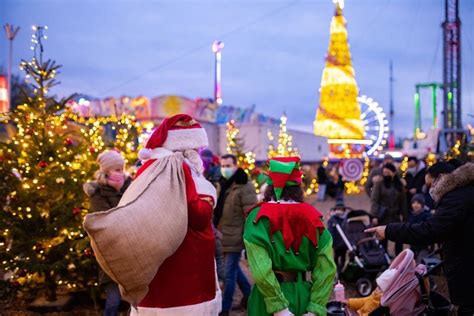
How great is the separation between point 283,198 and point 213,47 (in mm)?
48819

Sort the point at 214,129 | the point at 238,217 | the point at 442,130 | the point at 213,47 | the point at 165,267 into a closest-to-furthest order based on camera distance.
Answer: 1. the point at 165,267
2. the point at 238,217
3. the point at 442,130
4. the point at 214,129
5. the point at 213,47

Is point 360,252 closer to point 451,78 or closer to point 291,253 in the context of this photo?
point 291,253

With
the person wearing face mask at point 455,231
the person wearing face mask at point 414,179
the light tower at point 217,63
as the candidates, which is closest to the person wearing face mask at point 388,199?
the person wearing face mask at point 414,179

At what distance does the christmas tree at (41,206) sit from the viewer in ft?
25.5

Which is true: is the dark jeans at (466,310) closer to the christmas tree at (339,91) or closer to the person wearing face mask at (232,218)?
the person wearing face mask at (232,218)

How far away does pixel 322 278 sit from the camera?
4.08m

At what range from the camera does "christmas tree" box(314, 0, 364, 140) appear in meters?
35.8

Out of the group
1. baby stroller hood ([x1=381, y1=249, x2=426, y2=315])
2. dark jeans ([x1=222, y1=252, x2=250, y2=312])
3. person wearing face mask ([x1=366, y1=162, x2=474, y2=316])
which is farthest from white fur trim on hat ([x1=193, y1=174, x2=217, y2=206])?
dark jeans ([x1=222, y1=252, x2=250, y2=312])

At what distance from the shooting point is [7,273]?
8.07m

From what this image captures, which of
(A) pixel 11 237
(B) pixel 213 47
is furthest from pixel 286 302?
(B) pixel 213 47

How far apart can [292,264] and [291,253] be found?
0.07 m

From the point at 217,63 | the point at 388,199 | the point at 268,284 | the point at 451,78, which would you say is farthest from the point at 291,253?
the point at 217,63

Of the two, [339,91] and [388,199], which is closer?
[388,199]

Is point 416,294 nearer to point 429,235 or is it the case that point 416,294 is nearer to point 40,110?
point 429,235
